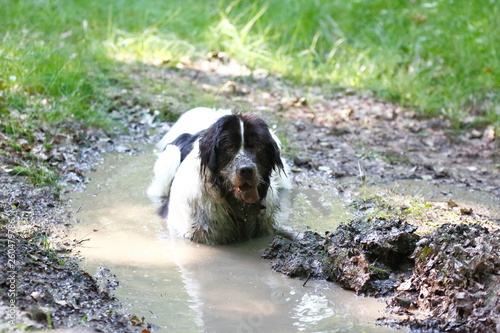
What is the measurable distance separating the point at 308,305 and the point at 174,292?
0.86m

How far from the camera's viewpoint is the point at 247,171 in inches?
200

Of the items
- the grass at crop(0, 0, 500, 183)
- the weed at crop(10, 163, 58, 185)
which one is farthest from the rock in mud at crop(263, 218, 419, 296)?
the grass at crop(0, 0, 500, 183)

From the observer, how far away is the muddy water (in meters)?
3.99

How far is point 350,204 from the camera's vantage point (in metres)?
6.22

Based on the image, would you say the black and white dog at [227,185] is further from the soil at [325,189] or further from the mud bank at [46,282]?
the mud bank at [46,282]

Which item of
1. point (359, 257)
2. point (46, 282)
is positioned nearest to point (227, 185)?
point (359, 257)

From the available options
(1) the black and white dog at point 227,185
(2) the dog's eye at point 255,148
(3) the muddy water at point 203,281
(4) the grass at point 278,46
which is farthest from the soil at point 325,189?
(2) the dog's eye at point 255,148

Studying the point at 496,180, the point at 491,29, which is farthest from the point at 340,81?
the point at 496,180

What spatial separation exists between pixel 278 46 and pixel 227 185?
21.3ft

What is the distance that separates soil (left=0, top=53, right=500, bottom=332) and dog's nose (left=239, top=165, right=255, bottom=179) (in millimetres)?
549

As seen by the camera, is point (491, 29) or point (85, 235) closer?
point (85, 235)

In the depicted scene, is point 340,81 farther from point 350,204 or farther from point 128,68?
point 350,204

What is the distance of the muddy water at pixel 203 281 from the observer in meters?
3.99

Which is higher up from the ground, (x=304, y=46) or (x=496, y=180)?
(x=304, y=46)
